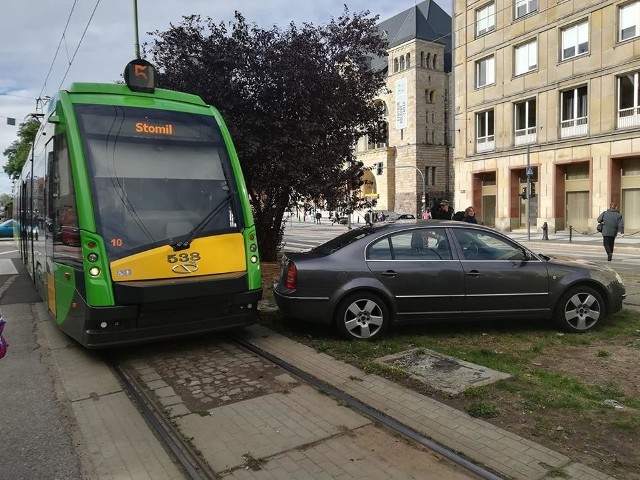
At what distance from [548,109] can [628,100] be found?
190 inches

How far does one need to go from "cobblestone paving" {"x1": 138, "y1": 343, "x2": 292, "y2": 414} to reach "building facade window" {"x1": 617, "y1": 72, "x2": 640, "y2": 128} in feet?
99.2

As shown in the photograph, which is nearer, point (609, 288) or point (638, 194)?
point (609, 288)

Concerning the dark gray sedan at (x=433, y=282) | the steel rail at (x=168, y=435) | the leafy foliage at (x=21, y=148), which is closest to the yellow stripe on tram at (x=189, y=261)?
the dark gray sedan at (x=433, y=282)

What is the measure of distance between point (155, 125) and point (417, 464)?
15.4 feet

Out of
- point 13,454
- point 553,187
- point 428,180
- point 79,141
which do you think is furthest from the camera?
point 428,180

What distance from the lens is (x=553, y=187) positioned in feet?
111

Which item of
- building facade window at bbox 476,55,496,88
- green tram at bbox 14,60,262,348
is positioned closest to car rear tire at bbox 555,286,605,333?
green tram at bbox 14,60,262,348

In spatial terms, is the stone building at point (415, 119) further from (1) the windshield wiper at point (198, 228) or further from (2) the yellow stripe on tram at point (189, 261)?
(2) the yellow stripe on tram at point (189, 261)

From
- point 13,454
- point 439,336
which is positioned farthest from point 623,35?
point 13,454

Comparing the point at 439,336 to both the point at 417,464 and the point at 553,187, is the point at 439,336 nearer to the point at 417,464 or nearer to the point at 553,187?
the point at 417,464

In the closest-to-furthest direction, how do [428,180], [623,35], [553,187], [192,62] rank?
[192,62] < [623,35] < [553,187] < [428,180]

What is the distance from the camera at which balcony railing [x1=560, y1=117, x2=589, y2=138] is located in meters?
31.8

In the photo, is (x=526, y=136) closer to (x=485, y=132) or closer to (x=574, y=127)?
(x=574, y=127)

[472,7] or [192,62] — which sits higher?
[472,7]
